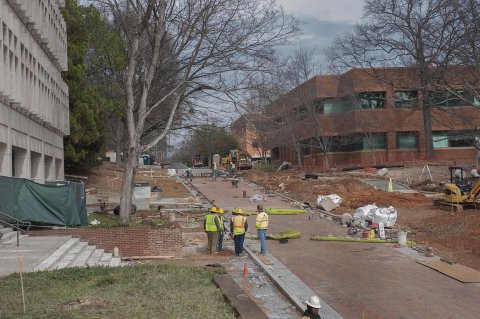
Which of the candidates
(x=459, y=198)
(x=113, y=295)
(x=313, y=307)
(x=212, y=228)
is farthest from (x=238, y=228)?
(x=459, y=198)

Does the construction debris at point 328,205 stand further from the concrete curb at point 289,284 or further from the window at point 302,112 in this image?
the window at point 302,112

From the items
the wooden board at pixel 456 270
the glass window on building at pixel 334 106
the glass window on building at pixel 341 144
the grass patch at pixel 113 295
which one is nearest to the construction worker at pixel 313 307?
the grass patch at pixel 113 295

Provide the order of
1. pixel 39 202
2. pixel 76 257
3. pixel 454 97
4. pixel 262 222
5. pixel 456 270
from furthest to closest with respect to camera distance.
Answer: pixel 454 97 → pixel 39 202 → pixel 262 222 → pixel 76 257 → pixel 456 270

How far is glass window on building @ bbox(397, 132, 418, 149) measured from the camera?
211 feet

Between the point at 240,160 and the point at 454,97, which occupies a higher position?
the point at 454,97

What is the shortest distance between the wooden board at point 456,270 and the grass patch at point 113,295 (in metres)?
6.08

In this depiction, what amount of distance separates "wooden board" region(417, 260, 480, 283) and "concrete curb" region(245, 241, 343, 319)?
12.3ft

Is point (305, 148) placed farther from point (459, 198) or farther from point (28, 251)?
point (28, 251)

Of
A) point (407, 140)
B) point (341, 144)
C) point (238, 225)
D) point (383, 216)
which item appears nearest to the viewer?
point (238, 225)

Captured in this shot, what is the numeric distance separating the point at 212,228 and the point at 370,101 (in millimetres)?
46026

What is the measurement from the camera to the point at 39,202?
20.4 m

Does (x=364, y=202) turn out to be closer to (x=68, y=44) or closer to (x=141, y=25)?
(x=141, y=25)

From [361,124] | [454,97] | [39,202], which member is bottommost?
[39,202]

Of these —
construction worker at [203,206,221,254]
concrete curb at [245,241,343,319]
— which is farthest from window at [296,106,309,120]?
concrete curb at [245,241,343,319]
